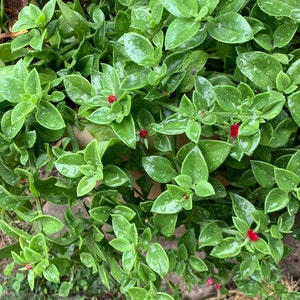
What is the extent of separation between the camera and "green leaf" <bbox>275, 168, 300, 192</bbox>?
636 millimetres

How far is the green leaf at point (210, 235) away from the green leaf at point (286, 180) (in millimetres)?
130

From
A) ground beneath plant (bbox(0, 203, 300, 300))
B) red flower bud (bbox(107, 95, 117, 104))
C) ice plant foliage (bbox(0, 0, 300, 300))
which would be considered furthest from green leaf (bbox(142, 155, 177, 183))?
ground beneath plant (bbox(0, 203, 300, 300))

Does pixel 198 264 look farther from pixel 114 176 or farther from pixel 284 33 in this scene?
pixel 284 33

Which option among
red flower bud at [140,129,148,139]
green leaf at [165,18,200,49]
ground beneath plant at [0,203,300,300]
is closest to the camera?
green leaf at [165,18,200,49]

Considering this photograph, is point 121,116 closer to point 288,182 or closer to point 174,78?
point 174,78

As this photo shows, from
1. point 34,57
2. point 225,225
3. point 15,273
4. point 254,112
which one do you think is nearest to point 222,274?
point 225,225

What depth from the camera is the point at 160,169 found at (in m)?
0.70

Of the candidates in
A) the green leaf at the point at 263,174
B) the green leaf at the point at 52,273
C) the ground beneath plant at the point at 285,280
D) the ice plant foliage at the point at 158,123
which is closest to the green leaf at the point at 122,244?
the ice plant foliage at the point at 158,123

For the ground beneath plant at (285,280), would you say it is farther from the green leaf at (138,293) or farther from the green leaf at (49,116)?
the green leaf at (49,116)

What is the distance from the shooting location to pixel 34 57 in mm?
781

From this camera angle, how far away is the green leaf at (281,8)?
63cm

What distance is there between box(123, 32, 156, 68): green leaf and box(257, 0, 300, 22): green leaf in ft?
0.52

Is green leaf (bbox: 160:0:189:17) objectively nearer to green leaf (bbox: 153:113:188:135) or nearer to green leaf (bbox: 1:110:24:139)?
green leaf (bbox: 153:113:188:135)

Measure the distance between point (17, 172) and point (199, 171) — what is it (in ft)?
0.93
